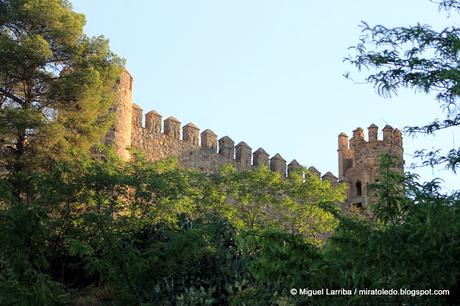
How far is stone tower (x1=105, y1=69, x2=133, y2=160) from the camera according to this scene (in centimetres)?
2233

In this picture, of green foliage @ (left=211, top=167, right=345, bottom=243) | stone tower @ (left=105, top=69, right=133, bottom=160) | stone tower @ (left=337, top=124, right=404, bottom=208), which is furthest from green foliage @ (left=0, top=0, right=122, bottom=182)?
stone tower @ (left=337, top=124, right=404, bottom=208)

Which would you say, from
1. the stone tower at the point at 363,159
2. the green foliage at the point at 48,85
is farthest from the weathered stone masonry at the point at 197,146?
the green foliage at the point at 48,85

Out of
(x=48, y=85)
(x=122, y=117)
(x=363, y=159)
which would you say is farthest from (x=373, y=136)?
(x=48, y=85)

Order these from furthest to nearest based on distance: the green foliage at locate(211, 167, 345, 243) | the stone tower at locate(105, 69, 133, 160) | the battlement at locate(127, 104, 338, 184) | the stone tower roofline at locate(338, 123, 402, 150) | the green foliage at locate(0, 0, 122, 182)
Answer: the stone tower roofline at locate(338, 123, 402, 150), the battlement at locate(127, 104, 338, 184), the stone tower at locate(105, 69, 133, 160), the green foliage at locate(211, 167, 345, 243), the green foliage at locate(0, 0, 122, 182)

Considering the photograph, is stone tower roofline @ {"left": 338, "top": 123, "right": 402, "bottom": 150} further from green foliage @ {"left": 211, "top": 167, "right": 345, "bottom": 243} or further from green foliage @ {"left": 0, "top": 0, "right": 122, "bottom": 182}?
green foliage @ {"left": 0, "top": 0, "right": 122, "bottom": 182}

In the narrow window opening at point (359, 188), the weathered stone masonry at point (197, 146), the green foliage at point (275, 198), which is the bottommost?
the green foliage at point (275, 198)

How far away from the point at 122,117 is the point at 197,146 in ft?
13.0

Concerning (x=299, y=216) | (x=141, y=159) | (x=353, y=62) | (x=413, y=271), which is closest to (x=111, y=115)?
(x=141, y=159)

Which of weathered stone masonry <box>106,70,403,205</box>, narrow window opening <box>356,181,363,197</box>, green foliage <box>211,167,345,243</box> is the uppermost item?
weathered stone masonry <box>106,70,403,205</box>

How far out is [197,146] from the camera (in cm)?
2612

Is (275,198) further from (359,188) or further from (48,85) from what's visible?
(359,188)

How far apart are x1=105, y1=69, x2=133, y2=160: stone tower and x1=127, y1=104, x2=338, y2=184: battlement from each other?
46.1 inches

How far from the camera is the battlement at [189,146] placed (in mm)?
24812

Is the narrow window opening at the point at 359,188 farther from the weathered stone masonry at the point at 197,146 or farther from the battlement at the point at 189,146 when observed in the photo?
the battlement at the point at 189,146
